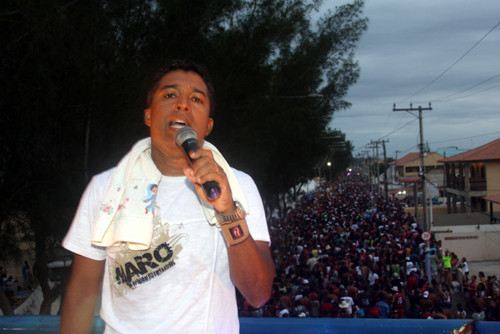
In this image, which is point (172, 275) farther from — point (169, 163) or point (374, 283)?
point (374, 283)

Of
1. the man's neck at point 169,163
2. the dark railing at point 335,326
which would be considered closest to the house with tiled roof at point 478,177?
the dark railing at point 335,326

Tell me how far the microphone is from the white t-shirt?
0.19m

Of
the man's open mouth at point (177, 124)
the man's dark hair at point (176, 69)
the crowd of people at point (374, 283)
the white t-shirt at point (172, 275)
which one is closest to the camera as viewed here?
the white t-shirt at point (172, 275)

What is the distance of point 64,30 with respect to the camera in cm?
584

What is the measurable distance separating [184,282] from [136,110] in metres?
5.92

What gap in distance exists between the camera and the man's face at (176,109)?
5.15 feet

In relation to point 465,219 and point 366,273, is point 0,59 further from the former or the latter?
point 465,219

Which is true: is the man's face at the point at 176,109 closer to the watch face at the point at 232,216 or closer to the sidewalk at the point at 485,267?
the watch face at the point at 232,216

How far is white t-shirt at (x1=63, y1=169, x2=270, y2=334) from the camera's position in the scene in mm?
1421

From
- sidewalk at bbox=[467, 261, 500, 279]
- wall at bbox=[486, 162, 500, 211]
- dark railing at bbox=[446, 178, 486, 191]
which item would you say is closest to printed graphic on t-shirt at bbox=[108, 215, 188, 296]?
sidewalk at bbox=[467, 261, 500, 279]

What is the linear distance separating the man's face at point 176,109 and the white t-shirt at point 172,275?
176 millimetres

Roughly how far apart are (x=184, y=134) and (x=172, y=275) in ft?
1.40

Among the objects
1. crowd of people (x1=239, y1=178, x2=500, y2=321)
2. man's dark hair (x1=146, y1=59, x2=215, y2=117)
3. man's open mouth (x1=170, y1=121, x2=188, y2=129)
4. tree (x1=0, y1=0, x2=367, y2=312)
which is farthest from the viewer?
crowd of people (x1=239, y1=178, x2=500, y2=321)

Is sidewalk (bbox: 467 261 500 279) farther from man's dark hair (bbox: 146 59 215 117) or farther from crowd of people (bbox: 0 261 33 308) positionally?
man's dark hair (bbox: 146 59 215 117)
